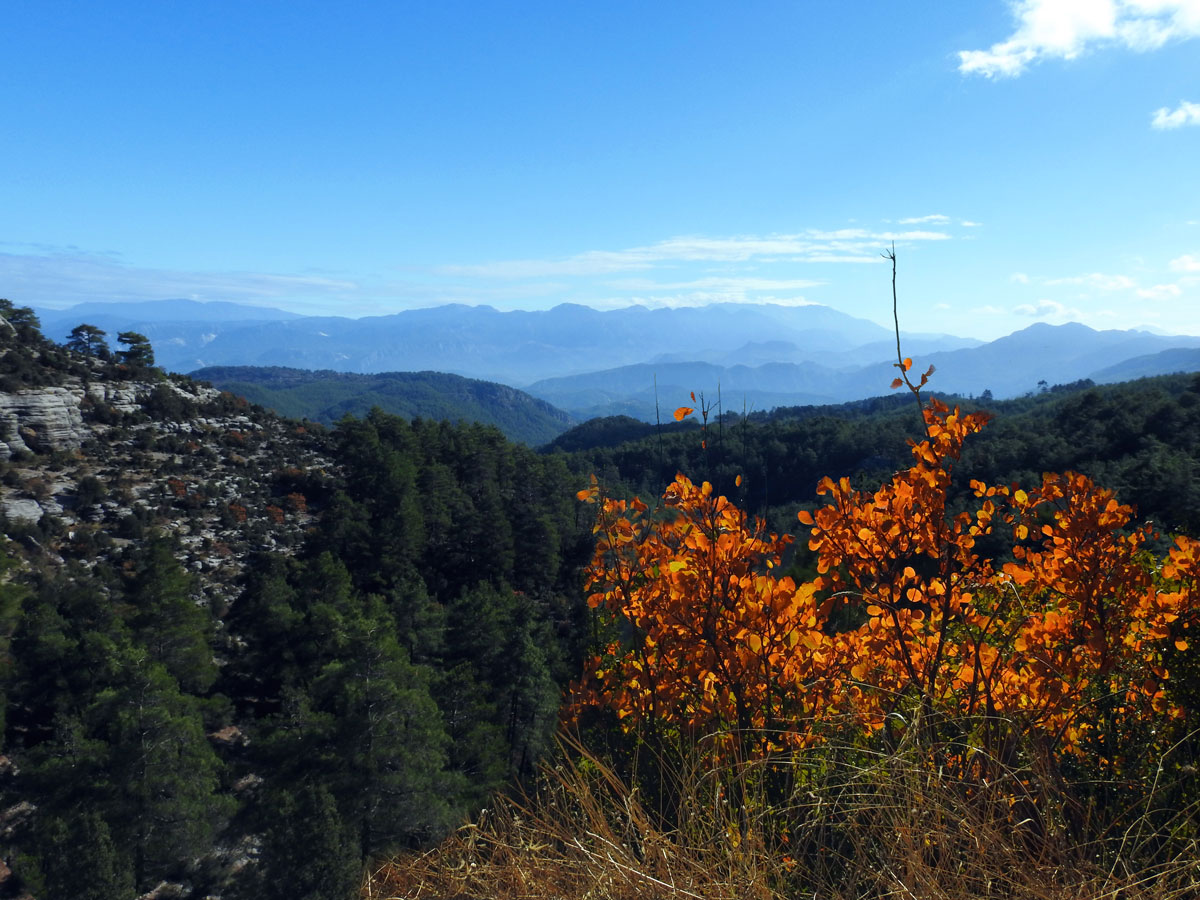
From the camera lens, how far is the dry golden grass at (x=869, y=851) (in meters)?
2.02

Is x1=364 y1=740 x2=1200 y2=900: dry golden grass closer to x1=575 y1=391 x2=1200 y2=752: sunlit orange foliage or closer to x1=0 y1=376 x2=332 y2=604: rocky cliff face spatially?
x1=575 y1=391 x2=1200 y2=752: sunlit orange foliage

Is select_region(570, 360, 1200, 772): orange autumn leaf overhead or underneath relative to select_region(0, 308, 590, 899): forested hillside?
overhead

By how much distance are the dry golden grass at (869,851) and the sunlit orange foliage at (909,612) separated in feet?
1.30

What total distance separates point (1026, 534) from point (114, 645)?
17.3m

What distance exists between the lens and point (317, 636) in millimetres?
17672

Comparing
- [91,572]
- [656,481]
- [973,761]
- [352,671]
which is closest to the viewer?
Result: [973,761]

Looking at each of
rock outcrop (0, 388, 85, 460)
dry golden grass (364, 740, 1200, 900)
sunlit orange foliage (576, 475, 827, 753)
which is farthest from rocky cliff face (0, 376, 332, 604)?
dry golden grass (364, 740, 1200, 900)

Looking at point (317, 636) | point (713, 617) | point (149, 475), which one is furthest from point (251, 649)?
point (713, 617)

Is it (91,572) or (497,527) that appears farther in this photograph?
(497,527)

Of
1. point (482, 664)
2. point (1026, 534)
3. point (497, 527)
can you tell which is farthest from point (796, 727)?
point (497, 527)

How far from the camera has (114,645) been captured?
1428cm

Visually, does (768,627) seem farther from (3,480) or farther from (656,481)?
(656,481)

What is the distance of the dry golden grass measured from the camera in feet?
6.64

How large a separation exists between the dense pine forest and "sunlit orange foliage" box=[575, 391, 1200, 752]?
93 millimetres
